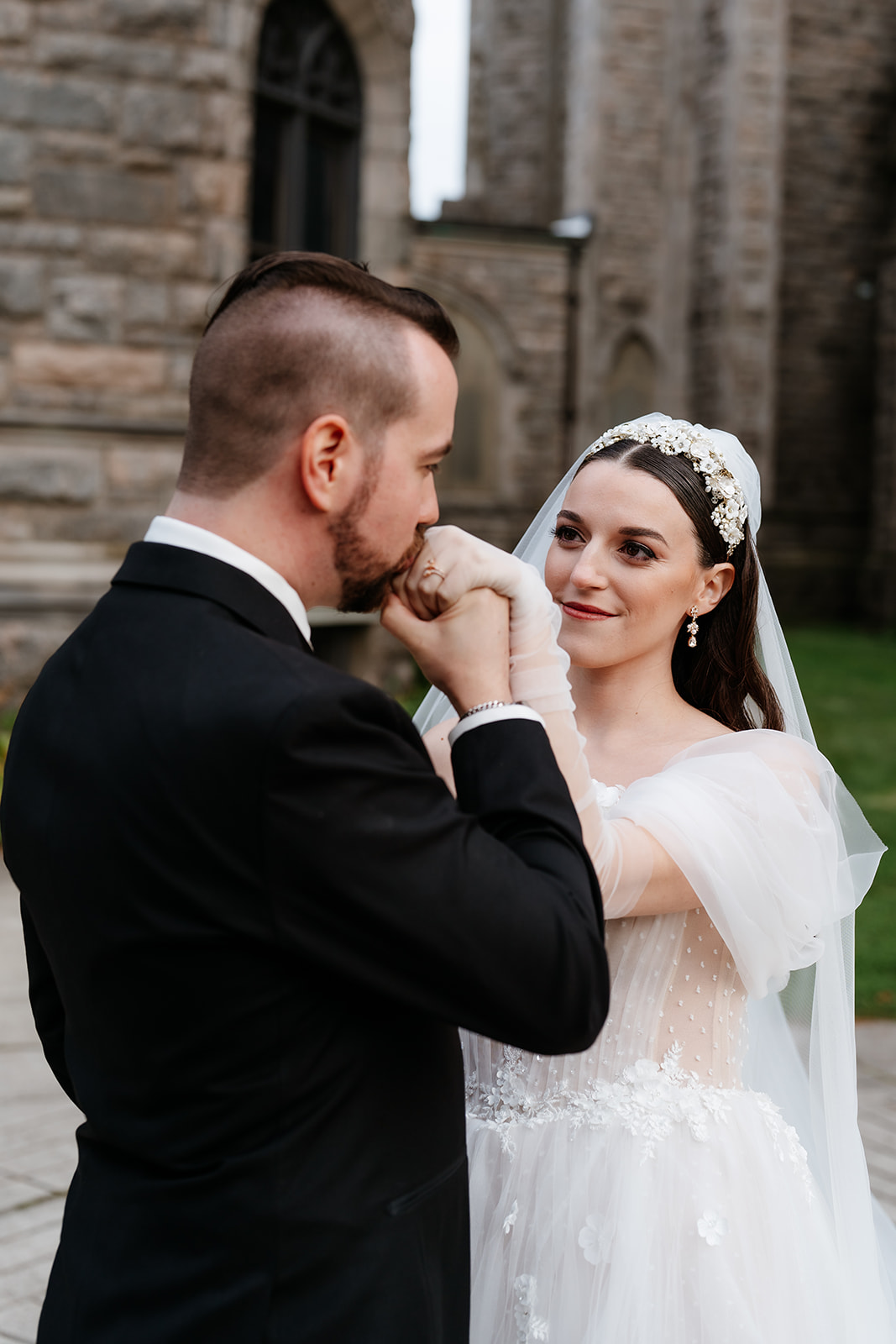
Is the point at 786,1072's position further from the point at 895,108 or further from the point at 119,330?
the point at 895,108

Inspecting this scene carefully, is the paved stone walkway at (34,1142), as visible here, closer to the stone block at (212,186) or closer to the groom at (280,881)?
the groom at (280,881)

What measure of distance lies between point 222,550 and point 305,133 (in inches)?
360

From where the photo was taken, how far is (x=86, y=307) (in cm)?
785

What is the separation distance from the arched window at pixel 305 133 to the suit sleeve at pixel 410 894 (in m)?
8.59

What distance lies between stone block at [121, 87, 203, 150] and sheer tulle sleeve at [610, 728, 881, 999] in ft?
23.1

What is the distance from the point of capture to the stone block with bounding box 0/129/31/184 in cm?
764

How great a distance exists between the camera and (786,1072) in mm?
2852

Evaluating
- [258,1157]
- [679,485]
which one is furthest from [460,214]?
[258,1157]

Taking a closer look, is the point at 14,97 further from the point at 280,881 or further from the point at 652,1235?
the point at 280,881

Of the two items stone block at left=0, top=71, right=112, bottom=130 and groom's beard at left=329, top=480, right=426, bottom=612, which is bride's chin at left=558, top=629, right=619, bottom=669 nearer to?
groom's beard at left=329, top=480, right=426, bottom=612

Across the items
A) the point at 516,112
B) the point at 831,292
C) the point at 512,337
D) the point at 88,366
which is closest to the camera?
the point at 88,366

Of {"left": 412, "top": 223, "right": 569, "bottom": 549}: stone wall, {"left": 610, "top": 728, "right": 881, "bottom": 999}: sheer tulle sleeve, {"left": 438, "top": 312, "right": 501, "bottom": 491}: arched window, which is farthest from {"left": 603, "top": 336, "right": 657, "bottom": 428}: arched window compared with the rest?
{"left": 610, "top": 728, "right": 881, "bottom": 999}: sheer tulle sleeve

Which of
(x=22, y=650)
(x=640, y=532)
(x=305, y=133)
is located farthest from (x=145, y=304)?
(x=640, y=532)

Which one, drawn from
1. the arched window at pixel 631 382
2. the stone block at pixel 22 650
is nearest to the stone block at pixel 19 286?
the stone block at pixel 22 650
